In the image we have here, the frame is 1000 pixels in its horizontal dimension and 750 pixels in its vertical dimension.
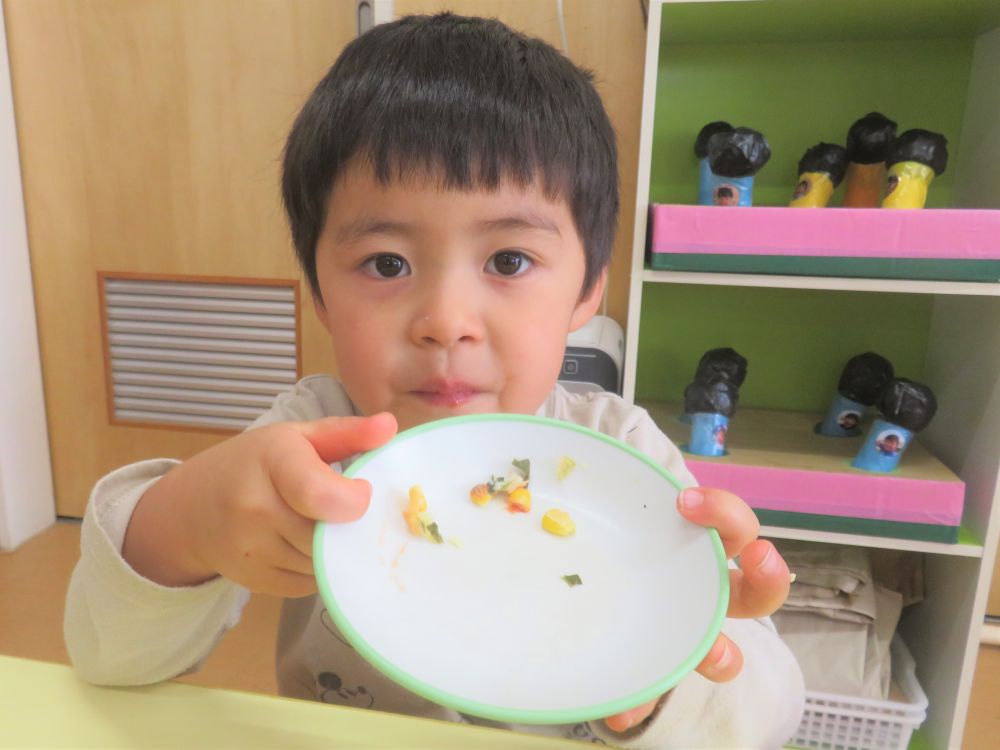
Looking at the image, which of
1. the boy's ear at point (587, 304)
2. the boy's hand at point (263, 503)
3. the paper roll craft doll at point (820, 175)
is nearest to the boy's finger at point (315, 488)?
the boy's hand at point (263, 503)

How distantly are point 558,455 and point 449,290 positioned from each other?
0.48 feet

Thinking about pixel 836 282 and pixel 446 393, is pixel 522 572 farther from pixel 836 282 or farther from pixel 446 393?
pixel 836 282

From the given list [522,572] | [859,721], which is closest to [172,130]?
[522,572]

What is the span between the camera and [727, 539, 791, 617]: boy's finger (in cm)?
39

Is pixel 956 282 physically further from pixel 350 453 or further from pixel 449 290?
pixel 350 453

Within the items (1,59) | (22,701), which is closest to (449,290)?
(22,701)

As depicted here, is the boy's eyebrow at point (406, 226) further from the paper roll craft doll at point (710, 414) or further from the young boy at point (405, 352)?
the paper roll craft doll at point (710, 414)

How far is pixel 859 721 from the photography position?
3.73ft

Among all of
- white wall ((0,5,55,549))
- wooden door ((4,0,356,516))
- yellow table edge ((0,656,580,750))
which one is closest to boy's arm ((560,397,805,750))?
yellow table edge ((0,656,580,750))

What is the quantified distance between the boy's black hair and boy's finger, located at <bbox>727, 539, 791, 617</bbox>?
324 mm

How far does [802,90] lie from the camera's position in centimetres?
129

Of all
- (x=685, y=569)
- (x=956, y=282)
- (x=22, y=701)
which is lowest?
(x=22, y=701)

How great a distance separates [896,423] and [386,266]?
2.94ft

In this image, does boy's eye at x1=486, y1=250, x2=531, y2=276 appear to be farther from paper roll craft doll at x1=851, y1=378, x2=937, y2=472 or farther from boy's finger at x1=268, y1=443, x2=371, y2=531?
→ paper roll craft doll at x1=851, y1=378, x2=937, y2=472
